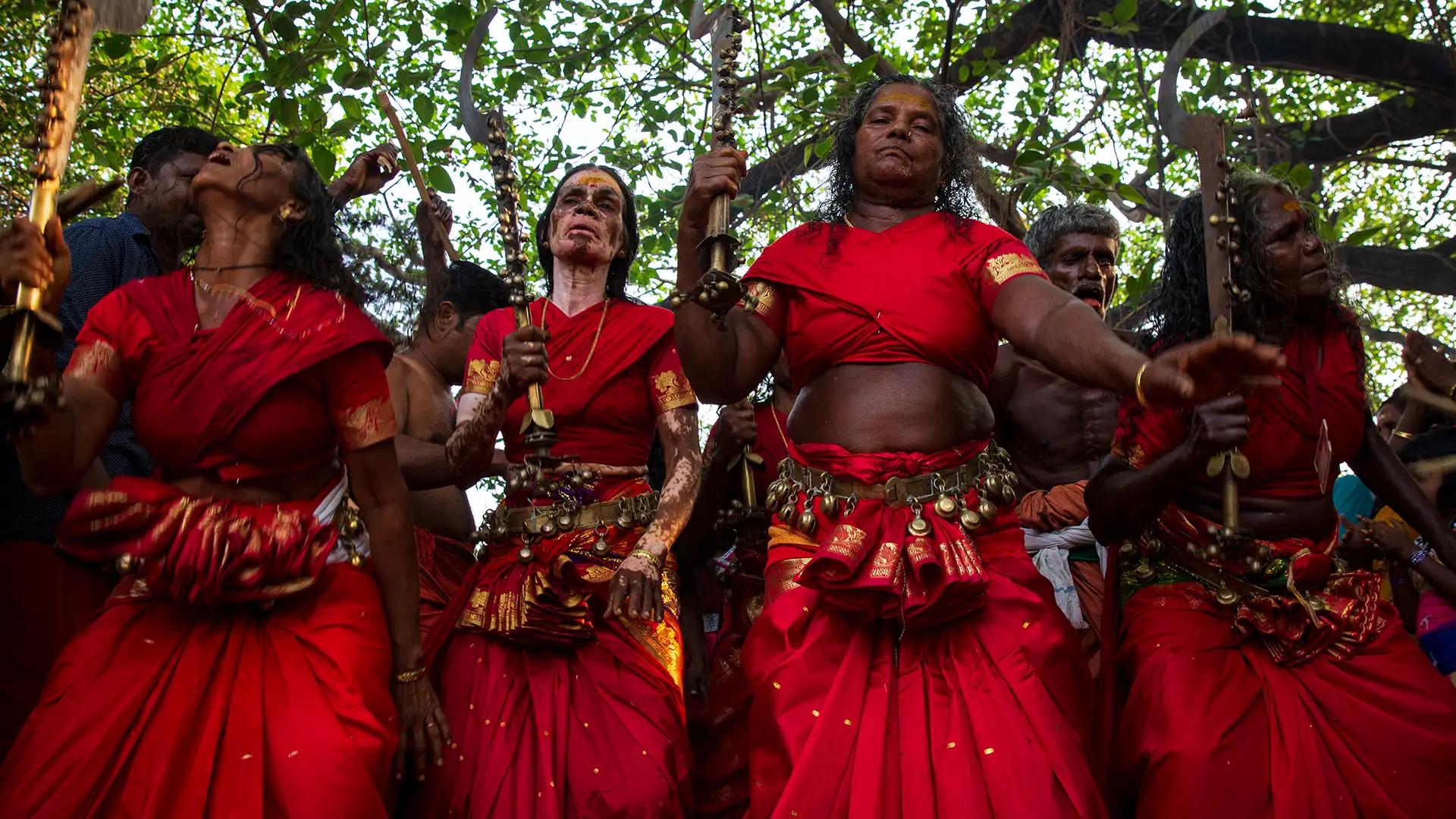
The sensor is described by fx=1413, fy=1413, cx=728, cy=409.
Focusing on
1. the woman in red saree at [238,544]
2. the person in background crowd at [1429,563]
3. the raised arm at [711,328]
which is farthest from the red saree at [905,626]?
the person in background crowd at [1429,563]

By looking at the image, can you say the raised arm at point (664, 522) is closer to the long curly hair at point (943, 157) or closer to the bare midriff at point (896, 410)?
the bare midriff at point (896, 410)

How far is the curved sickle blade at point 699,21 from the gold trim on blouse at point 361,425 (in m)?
3.39

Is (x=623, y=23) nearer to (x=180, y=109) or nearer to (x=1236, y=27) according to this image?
(x=180, y=109)

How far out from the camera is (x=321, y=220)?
13.1 ft

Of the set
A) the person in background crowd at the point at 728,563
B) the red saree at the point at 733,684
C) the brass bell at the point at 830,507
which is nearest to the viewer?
the brass bell at the point at 830,507

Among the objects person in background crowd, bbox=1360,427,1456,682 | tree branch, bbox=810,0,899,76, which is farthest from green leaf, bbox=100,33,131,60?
person in background crowd, bbox=1360,427,1456,682

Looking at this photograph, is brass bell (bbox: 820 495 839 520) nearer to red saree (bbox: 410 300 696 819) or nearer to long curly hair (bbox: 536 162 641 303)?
red saree (bbox: 410 300 696 819)

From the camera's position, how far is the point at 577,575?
4430 mm

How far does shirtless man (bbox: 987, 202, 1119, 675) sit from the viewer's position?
5.08 meters

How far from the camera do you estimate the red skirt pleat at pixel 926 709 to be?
3.27 meters

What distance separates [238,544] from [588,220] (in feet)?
6.99

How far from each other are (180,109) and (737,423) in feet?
14.8

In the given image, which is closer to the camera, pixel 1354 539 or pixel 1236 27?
pixel 1354 539

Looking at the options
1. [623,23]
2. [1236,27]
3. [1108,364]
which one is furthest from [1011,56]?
[1108,364]
